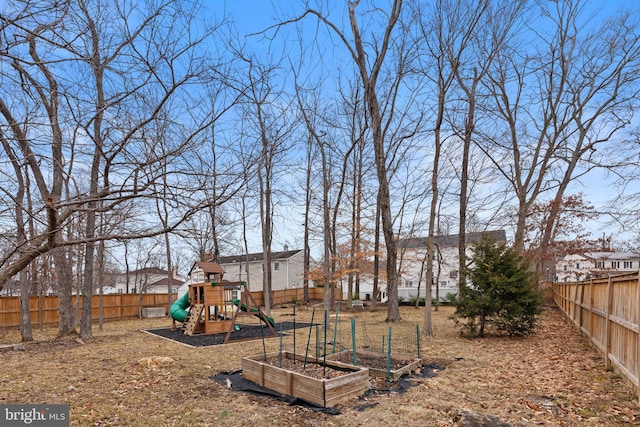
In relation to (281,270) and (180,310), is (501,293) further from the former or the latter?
(281,270)

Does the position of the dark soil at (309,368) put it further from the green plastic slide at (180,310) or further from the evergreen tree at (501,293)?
the green plastic slide at (180,310)

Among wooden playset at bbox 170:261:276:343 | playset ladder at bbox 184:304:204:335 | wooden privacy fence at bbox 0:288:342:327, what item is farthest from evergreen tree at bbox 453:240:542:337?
wooden privacy fence at bbox 0:288:342:327

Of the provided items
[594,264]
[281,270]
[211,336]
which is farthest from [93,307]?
[594,264]

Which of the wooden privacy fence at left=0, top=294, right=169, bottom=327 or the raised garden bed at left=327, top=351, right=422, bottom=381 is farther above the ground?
the raised garden bed at left=327, top=351, right=422, bottom=381

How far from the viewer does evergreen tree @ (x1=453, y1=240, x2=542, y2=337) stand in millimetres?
10211

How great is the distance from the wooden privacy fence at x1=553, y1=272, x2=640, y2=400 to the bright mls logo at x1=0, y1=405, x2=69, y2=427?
686 centimetres

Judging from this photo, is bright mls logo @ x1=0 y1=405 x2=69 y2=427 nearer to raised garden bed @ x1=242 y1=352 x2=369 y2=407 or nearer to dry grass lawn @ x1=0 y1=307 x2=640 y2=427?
dry grass lawn @ x1=0 y1=307 x2=640 y2=427

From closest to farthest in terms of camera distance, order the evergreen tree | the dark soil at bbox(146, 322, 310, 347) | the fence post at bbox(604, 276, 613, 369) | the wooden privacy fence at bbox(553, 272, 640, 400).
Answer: the wooden privacy fence at bbox(553, 272, 640, 400) < the fence post at bbox(604, 276, 613, 369) < the evergreen tree < the dark soil at bbox(146, 322, 310, 347)

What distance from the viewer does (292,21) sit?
6.94 metres

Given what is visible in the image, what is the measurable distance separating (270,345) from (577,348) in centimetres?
706

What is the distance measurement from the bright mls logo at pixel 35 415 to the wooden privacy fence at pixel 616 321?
686 cm

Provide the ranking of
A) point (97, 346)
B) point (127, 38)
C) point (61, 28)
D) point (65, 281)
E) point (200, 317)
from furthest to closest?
point (200, 317), point (65, 281), point (97, 346), point (127, 38), point (61, 28)

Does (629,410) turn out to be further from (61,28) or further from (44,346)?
(44,346)

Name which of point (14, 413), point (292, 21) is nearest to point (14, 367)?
point (14, 413)
